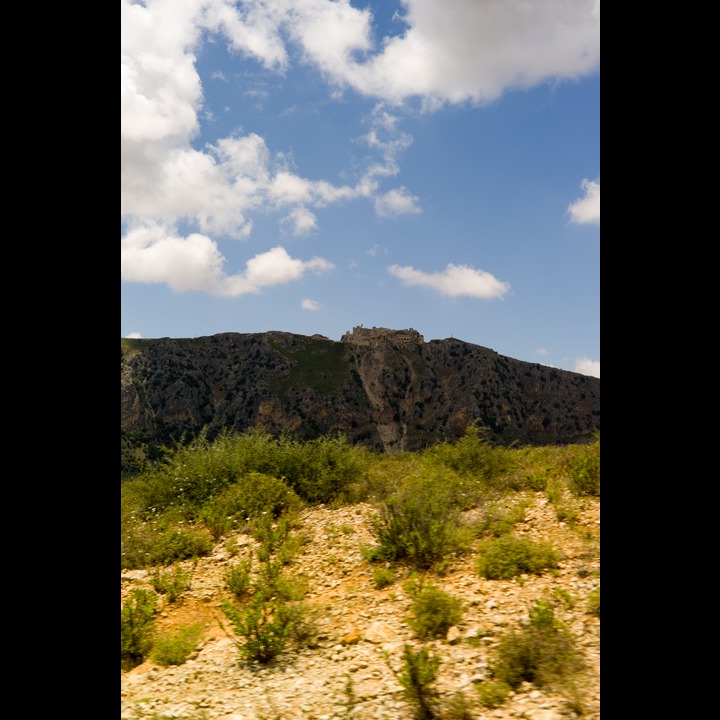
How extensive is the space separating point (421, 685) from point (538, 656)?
0.70 m

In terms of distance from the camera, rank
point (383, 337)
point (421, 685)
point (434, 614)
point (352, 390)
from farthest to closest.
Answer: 1. point (383, 337)
2. point (352, 390)
3. point (434, 614)
4. point (421, 685)

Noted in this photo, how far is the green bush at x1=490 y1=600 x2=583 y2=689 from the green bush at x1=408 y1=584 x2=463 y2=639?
16.4 inches

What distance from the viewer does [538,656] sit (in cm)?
290

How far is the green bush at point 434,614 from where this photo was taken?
345 centimetres

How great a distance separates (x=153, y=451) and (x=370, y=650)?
31.8 metres

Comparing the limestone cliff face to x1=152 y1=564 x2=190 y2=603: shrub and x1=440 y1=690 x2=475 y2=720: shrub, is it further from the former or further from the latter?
x1=440 y1=690 x2=475 y2=720: shrub

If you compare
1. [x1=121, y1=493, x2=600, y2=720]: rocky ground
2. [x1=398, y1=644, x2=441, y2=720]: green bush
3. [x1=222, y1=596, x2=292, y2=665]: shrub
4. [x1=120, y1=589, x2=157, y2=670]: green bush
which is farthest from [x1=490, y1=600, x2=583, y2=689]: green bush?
[x1=120, y1=589, x2=157, y2=670]: green bush

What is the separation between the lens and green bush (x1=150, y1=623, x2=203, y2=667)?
143 inches

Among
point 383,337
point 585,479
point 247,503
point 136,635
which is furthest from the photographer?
point 383,337

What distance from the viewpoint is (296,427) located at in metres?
43.0

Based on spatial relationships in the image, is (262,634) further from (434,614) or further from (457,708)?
(457,708)

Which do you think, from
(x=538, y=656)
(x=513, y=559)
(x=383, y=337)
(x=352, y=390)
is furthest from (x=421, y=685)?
(x=383, y=337)
